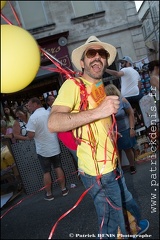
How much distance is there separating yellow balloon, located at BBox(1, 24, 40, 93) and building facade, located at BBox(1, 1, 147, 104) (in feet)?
20.8

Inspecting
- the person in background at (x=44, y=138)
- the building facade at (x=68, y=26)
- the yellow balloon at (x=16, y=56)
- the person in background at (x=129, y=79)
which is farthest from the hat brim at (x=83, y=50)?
the building facade at (x=68, y=26)

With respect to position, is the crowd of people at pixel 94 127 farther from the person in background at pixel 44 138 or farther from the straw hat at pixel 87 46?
the person in background at pixel 44 138

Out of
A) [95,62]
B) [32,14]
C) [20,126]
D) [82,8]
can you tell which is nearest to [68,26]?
[82,8]

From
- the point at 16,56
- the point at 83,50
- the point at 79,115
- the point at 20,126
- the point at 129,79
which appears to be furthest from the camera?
the point at 20,126

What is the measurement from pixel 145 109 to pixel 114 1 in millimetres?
4607

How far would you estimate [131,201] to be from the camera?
6.86 ft

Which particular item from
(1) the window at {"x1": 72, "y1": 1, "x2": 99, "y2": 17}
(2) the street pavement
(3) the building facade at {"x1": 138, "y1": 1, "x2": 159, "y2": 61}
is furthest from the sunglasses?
(1) the window at {"x1": 72, "y1": 1, "x2": 99, "y2": 17}

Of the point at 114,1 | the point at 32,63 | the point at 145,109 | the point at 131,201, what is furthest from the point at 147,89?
the point at 114,1

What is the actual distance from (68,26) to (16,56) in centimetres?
742

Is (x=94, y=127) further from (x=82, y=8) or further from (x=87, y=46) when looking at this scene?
(x=82, y=8)

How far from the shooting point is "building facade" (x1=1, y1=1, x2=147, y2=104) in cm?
734

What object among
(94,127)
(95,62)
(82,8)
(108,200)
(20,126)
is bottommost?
(108,200)

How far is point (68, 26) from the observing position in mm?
7777

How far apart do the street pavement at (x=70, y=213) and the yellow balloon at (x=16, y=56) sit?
5.78ft
